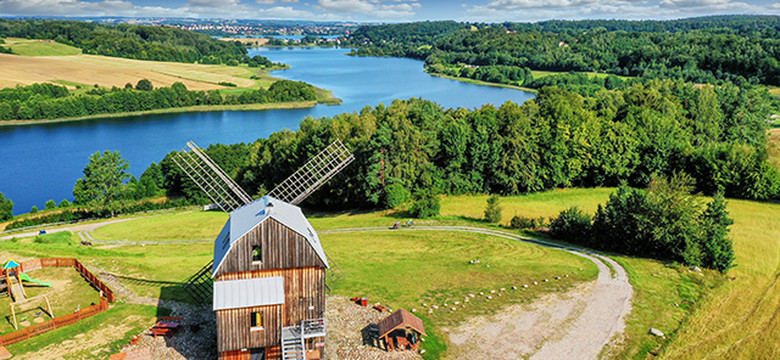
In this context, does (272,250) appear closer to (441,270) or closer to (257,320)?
(257,320)

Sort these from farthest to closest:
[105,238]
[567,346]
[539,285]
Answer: [105,238] < [539,285] < [567,346]

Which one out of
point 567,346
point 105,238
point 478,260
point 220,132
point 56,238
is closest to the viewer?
point 567,346

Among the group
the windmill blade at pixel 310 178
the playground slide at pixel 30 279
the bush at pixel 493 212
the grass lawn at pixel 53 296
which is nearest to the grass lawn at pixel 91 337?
the grass lawn at pixel 53 296

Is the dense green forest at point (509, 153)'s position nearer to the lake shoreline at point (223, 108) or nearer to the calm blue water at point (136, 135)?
the calm blue water at point (136, 135)

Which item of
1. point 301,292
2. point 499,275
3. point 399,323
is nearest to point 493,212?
point 499,275

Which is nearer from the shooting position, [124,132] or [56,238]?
[56,238]

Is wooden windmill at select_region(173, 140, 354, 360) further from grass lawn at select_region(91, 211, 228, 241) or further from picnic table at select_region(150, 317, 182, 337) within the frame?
grass lawn at select_region(91, 211, 228, 241)

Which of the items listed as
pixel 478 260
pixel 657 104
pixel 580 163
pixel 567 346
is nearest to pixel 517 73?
pixel 657 104

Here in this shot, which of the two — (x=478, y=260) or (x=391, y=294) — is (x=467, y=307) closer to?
(x=391, y=294)
